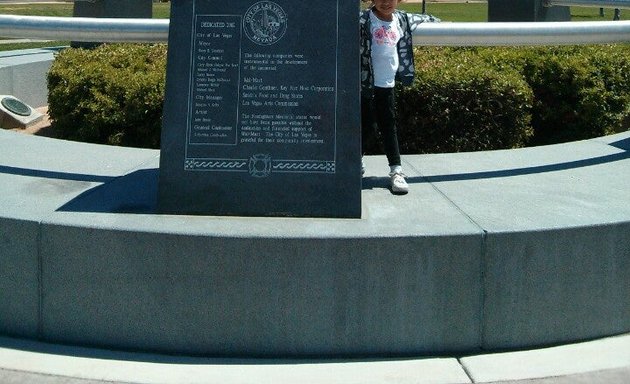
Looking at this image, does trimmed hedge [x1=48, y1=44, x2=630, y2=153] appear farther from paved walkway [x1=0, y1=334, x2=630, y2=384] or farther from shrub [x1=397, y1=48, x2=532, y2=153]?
paved walkway [x1=0, y1=334, x2=630, y2=384]

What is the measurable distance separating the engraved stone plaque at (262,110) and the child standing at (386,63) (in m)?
0.33

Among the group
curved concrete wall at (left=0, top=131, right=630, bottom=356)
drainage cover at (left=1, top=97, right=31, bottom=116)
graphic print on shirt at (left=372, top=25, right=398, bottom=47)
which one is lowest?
curved concrete wall at (left=0, top=131, right=630, bottom=356)

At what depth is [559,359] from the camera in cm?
509

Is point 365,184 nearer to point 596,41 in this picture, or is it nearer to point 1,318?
point 596,41

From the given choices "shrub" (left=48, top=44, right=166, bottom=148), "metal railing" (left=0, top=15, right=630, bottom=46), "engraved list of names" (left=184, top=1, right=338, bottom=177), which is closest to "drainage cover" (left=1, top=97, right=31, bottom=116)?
"shrub" (left=48, top=44, right=166, bottom=148)

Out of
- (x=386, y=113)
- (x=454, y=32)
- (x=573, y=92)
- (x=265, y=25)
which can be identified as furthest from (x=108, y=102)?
(x=573, y=92)

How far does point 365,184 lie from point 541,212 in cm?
120

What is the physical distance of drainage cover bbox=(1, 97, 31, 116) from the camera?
374 inches

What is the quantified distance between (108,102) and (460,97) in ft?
9.13

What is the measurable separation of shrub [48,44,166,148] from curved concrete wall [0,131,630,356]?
2.53 metres

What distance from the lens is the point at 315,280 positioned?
497 centimetres

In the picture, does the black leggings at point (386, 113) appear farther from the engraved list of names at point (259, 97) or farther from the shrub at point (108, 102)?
the shrub at point (108, 102)

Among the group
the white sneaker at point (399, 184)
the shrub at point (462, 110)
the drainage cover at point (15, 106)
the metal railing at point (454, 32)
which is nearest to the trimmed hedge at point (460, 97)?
the shrub at point (462, 110)

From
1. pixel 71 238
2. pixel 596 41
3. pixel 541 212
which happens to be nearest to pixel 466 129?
pixel 596 41
